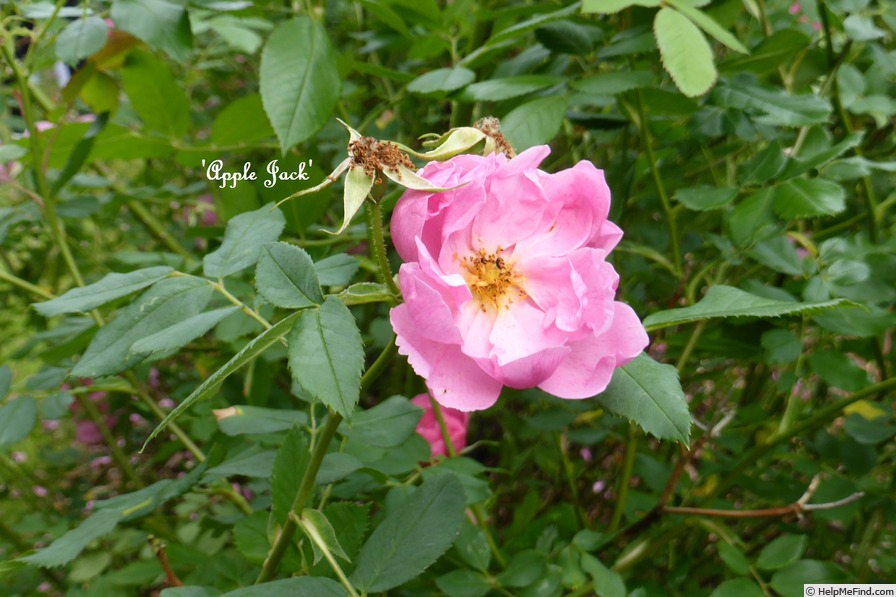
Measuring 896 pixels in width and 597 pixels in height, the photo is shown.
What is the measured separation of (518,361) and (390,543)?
19 cm

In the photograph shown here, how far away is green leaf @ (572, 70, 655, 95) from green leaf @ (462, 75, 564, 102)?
33 millimetres

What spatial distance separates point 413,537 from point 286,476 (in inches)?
3.8

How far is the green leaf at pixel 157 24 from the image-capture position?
2.28ft

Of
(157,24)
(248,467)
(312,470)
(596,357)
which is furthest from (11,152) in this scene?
(596,357)

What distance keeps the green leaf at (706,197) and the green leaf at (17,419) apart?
68 cm

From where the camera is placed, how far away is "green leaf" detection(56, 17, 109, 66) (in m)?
0.69

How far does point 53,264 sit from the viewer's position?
1.30 meters

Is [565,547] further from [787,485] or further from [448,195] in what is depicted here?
[448,195]

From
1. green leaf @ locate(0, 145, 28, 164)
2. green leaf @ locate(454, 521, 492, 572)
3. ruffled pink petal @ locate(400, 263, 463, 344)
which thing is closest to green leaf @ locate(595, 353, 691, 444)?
ruffled pink petal @ locate(400, 263, 463, 344)

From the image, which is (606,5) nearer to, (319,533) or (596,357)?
(596,357)

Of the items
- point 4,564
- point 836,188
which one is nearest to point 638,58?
point 836,188

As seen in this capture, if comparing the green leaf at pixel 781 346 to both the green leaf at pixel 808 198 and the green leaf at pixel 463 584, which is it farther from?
the green leaf at pixel 463 584

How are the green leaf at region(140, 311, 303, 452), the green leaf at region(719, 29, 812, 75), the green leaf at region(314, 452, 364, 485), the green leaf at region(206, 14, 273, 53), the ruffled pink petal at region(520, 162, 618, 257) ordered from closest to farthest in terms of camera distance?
the green leaf at region(140, 311, 303, 452) → the ruffled pink petal at region(520, 162, 618, 257) → the green leaf at region(314, 452, 364, 485) → the green leaf at region(719, 29, 812, 75) → the green leaf at region(206, 14, 273, 53)

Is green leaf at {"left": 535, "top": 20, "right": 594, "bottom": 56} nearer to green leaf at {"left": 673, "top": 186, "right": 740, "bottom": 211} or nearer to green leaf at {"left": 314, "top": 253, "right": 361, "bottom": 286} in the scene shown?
green leaf at {"left": 673, "top": 186, "right": 740, "bottom": 211}
